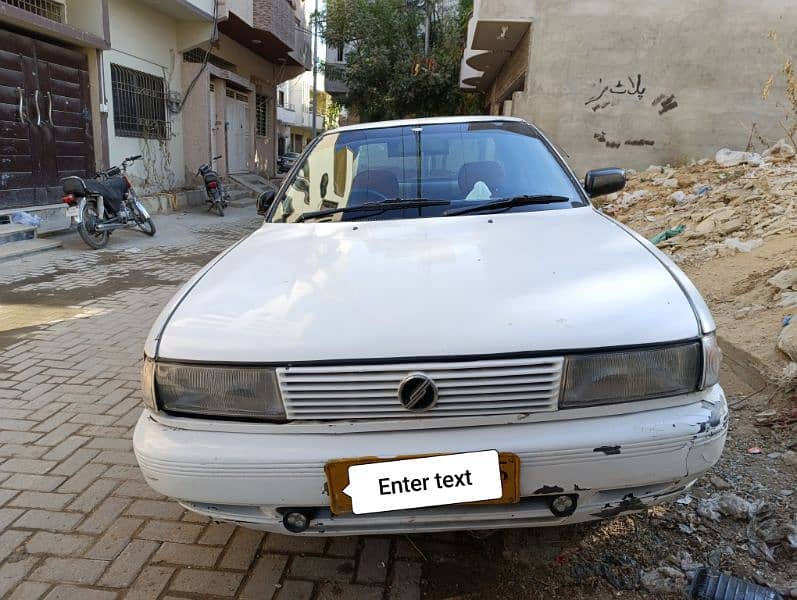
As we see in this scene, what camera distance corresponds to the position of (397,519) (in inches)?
66.7

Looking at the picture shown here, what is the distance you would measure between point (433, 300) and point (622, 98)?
1168 centimetres

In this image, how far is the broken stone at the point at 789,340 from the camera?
10.1 ft

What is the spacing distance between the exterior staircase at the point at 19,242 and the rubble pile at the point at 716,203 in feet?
25.4

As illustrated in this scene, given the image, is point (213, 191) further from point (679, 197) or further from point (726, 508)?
point (726, 508)

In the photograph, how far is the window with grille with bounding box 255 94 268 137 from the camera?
65.7 ft

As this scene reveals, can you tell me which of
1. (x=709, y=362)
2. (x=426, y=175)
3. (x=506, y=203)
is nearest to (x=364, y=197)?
(x=426, y=175)

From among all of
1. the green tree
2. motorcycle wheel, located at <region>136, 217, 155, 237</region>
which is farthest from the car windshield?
the green tree

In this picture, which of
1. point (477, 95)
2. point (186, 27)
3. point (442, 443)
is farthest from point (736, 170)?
point (477, 95)

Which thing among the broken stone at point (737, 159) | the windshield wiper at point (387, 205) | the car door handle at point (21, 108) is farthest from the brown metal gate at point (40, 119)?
the broken stone at point (737, 159)

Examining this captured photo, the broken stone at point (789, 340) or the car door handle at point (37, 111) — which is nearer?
the broken stone at point (789, 340)

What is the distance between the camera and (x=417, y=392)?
5.33 feet

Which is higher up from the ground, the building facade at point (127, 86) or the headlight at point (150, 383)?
the building facade at point (127, 86)

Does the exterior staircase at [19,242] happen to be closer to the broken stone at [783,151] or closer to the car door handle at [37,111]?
the car door handle at [37,111]

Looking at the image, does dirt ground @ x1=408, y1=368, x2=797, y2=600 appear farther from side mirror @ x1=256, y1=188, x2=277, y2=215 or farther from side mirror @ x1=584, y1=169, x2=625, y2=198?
side mirror @ x1=256, y1=188, x2=277, y2=215
